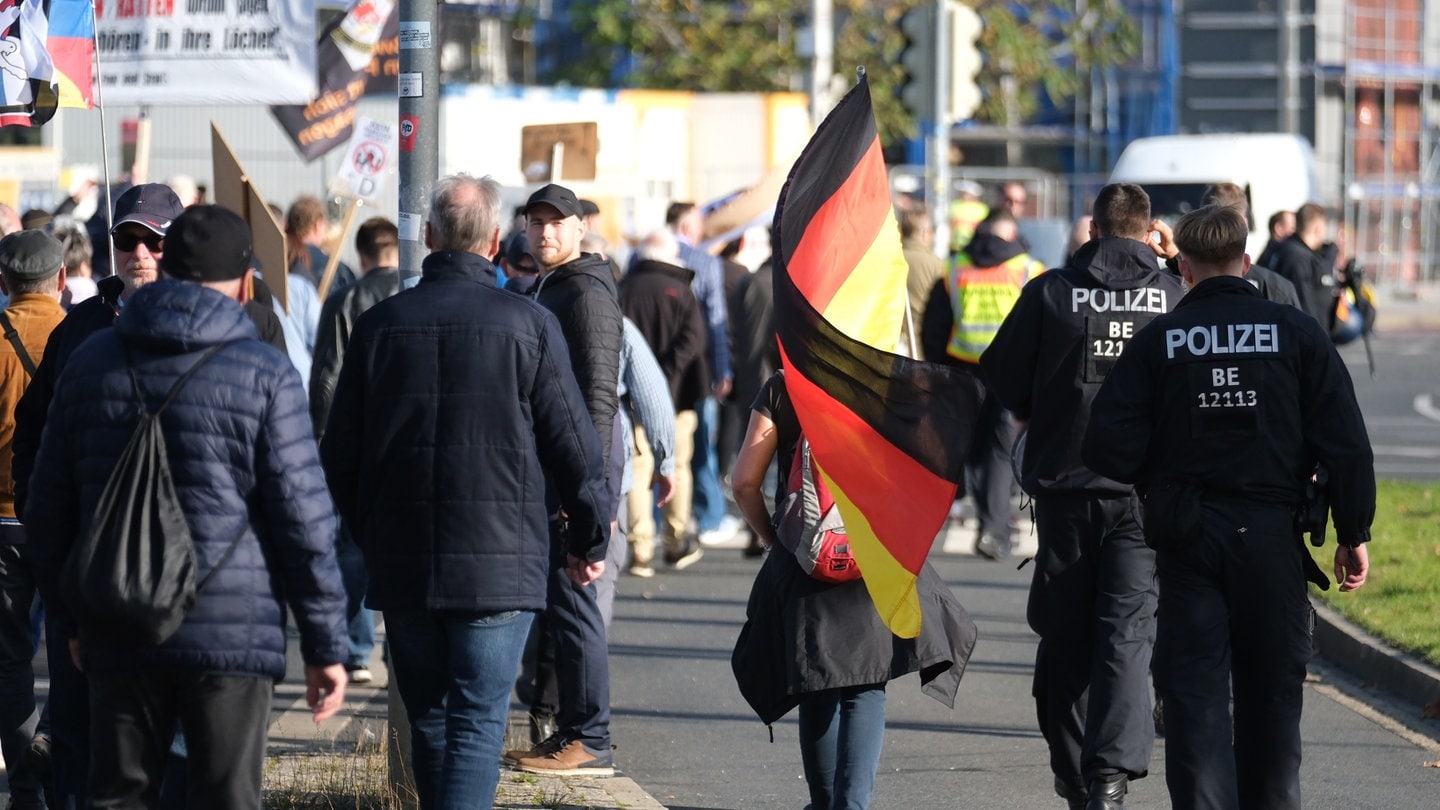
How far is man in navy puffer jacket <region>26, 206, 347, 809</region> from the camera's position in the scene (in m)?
4.29

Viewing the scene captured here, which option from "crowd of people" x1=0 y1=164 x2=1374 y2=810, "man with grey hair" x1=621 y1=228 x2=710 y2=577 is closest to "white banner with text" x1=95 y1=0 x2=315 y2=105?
"man with grey hair" x1=621 y1=228 x2=710 y2=577

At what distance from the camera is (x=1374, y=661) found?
8.61 m

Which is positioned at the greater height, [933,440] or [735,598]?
[933,440]

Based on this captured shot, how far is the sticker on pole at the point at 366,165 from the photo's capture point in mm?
12219

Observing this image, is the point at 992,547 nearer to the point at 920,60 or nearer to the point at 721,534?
the point at 721,534

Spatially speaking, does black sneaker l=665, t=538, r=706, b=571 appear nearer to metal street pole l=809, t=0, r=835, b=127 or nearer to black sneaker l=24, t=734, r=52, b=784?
black sneaker l=24, t=734, r=52, b=784

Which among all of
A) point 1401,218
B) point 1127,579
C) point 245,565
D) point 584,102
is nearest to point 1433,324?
point 1401,218

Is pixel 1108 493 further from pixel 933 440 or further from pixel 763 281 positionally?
pixel 763 281

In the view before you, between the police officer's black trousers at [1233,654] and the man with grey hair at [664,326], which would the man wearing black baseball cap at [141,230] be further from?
the man with grey hair at [664,326]

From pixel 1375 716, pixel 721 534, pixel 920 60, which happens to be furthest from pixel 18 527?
pixel 920 60

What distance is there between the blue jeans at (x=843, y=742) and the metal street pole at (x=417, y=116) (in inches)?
76.4

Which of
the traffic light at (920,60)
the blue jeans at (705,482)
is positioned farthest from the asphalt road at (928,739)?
the traffic light at (920,60)

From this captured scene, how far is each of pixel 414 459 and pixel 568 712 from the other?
199cm

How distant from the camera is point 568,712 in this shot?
22.2ft
